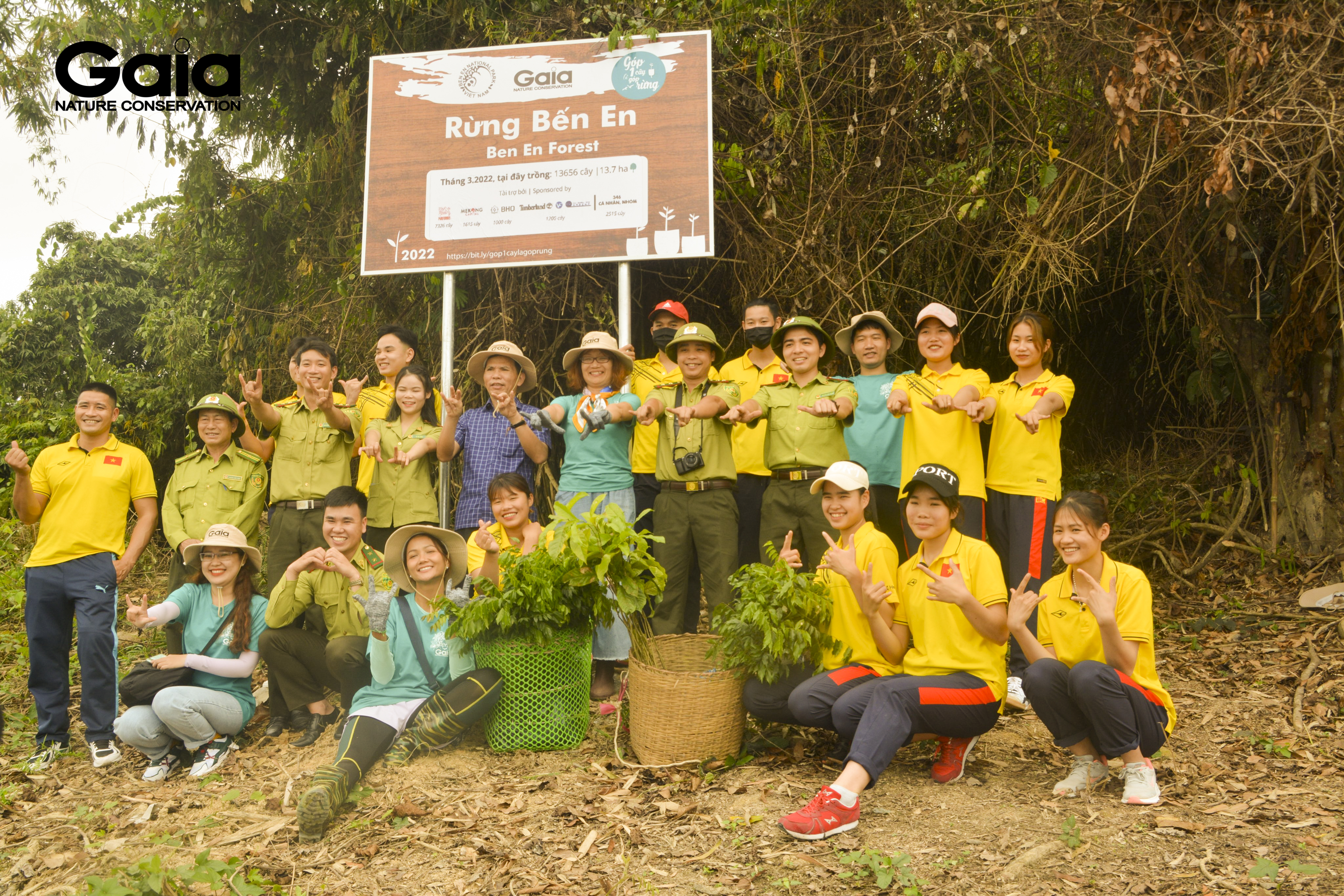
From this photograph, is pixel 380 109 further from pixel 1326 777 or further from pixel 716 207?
pixel 1326 777

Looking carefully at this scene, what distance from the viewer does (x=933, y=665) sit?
3.60 m

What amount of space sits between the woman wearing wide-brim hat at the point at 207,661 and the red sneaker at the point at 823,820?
2.71 meters

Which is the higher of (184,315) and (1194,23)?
(1194,23)

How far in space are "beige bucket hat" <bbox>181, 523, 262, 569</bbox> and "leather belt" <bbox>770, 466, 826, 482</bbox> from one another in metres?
2.61

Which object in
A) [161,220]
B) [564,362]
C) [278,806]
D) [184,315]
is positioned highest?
[161,220]

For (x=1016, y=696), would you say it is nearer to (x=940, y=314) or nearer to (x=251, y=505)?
(x=940, y=314)

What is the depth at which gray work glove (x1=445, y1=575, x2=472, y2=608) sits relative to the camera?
4.15 metres

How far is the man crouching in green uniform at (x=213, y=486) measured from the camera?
16.4ft

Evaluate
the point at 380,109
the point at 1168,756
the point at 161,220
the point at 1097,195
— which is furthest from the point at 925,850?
the point at 161,220

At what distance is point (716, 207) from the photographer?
636cm

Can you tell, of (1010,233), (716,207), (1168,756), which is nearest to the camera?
(1168,756)

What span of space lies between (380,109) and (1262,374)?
6001 millimetres

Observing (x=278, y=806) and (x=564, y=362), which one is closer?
(x=278, y=806)

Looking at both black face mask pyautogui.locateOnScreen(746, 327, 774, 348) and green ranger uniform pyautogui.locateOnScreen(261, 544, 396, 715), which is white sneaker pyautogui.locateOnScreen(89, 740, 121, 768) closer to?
green ranger uniform pyautogui.locateOnScreen(261, 544, 396, 715)
